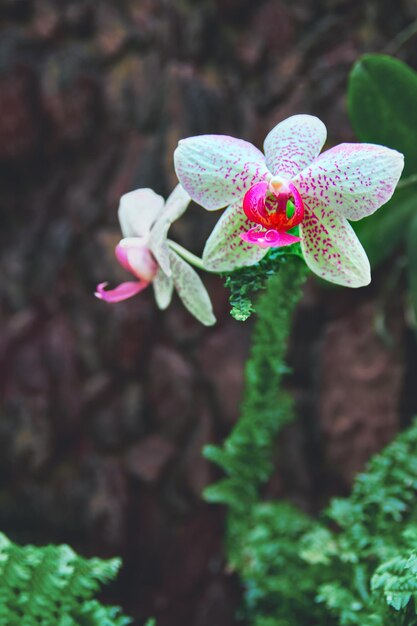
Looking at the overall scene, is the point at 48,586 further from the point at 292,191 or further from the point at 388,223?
the point at 388,223

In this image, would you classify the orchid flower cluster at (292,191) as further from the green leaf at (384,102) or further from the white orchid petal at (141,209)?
the green leaf at (384,102)

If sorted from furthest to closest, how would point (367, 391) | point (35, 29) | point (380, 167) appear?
point (35, 29)
point (367, 391)
point (380, 167)

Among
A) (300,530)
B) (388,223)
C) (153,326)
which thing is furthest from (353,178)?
(153,326)

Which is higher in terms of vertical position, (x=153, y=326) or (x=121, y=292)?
(x=121, y=292)

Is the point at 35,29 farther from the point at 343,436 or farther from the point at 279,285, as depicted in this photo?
the point at 343,436

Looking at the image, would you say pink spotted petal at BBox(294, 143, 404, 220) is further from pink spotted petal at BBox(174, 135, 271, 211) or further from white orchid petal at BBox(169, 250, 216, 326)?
white orchid petal at BBox(169, 250, 216, 326)

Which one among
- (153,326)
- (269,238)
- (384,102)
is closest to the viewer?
(269,238)

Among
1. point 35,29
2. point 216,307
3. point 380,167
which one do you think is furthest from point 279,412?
point 35,29
